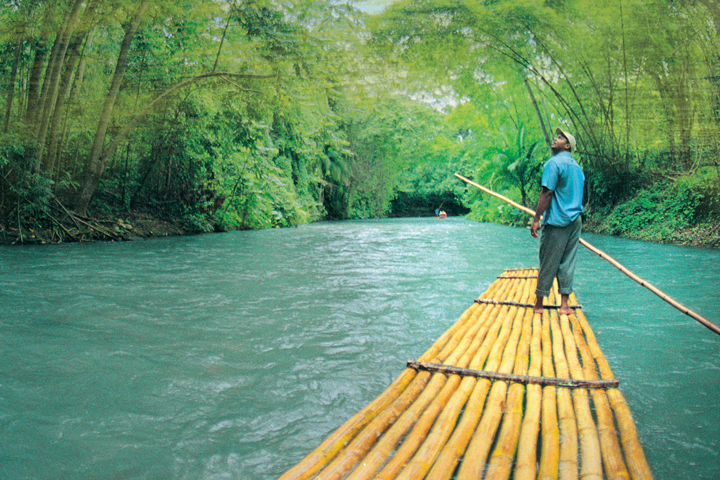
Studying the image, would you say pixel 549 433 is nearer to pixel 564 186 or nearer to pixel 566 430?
pixel 566 430

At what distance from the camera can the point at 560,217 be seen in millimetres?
3559

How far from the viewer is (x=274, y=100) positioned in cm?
958

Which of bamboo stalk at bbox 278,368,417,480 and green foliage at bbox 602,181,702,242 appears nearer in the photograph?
bamboo stalk at bbox 278,368,417,480

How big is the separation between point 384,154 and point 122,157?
1585 cm

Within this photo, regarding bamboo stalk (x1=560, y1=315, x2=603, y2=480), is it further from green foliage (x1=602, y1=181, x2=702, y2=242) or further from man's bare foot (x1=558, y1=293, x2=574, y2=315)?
green foliage (x1=602, y1=181, x2=702, y2=242)

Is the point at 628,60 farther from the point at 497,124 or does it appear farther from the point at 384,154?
the point at 384,154

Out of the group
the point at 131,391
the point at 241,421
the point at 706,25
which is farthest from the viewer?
the point at 706,25

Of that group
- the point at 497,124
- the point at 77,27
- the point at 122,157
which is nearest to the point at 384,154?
the point at 497,124

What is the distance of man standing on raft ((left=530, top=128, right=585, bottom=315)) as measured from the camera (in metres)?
3.54

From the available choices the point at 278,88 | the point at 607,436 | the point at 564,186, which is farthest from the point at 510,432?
the point at 278,88

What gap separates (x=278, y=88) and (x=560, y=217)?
6.84 meters

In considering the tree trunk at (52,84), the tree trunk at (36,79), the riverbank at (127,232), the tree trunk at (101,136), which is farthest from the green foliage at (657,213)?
the tree trunk at (36,79)

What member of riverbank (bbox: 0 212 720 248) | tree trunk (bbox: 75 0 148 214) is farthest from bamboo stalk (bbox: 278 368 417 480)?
tree trunk (bbox: 75 0 148 214)

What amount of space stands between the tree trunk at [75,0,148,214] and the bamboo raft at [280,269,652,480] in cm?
922
